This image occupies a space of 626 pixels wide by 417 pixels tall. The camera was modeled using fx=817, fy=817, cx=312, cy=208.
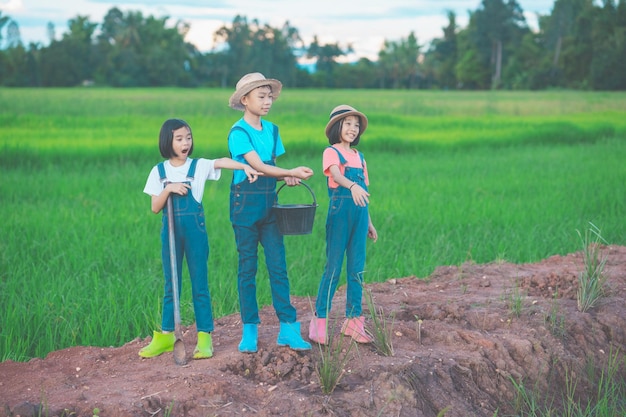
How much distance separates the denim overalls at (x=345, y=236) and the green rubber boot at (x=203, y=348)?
601 mm

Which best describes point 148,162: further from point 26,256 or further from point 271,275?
point 271,275

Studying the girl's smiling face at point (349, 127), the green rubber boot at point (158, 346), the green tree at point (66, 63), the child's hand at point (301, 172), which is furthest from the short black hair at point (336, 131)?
the green tree at point (66, 63)

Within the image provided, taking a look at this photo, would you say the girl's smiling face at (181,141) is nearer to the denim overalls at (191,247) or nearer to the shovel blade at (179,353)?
the denim overalls at (191,247)

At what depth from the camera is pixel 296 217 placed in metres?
3.79

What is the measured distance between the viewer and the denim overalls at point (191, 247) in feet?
12.9

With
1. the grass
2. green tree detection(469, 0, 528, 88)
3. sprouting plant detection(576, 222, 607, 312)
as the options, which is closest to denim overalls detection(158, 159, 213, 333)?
the grass

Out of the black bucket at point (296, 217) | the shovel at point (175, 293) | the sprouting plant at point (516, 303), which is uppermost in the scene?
the black bucket at point (296, 217)

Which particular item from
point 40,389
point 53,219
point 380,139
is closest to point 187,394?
point 40,389

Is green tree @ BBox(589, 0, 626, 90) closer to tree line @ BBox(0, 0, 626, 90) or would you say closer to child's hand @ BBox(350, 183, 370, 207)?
tree line @ BBox(0, 0, 626, 90)

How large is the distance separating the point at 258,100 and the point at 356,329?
50.6 inches

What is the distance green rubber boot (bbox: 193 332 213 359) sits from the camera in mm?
4004

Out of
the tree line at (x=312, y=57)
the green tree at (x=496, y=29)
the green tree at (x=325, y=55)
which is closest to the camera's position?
the tree line at (x=312, y=57)

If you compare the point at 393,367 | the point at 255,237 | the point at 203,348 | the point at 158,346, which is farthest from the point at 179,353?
the point at 393,367

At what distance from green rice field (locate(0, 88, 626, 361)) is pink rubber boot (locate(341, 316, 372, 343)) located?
1.17 metres
